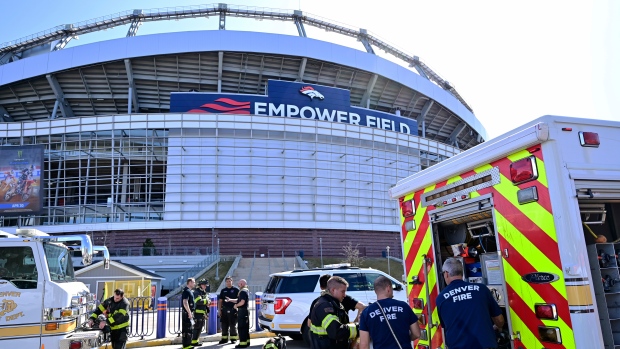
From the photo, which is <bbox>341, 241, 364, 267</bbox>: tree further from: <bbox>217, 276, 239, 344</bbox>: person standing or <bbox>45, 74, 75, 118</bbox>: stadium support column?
<bbox>45, 74, 75, 118</bbox>: stadium support column

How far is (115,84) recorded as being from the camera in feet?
156

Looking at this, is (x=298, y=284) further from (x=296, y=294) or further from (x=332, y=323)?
(x=332, y=323)

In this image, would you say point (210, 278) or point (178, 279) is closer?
point (210, 278)

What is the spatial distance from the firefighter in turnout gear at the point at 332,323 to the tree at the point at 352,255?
32.4 m

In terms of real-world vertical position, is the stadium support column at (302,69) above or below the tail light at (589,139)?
above

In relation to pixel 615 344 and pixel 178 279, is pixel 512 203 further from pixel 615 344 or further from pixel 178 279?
pixel 178 279

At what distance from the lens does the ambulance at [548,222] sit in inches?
130

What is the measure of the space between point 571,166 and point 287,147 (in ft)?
132

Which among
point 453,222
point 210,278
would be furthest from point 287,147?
point 453,222

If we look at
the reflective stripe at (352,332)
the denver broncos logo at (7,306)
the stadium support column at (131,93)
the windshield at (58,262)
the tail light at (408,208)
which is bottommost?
the reflective stripe at (352,332)

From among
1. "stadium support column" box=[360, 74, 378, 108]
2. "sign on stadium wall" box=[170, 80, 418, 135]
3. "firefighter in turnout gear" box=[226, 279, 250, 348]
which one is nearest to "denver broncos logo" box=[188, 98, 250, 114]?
"sign on stadium wall" box=[170, 80, 418, 135]

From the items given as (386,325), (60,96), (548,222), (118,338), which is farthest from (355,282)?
(60,96)

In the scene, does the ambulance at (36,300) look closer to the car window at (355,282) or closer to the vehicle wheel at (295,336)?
the vehicle wheel at (295,336)

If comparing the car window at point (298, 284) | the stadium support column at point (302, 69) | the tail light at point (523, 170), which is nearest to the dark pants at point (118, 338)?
the car window at point (298, 284)
